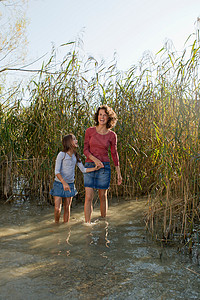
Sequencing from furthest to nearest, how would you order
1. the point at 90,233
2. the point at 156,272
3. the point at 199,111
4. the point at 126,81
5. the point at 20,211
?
the point at 126,81
the point at 20,211
the point at 90,233
the point at 199,111
the point at 156,272

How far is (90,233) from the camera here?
12.6 ft

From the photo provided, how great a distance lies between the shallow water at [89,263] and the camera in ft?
7.50

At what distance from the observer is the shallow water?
2.29 metres

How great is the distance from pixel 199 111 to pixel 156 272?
66.4 inches

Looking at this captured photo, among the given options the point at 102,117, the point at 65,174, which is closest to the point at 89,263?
the point at 65,174

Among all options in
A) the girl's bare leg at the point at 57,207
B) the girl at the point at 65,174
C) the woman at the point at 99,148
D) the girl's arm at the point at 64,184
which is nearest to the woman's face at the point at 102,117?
the woman at the point at 99,148

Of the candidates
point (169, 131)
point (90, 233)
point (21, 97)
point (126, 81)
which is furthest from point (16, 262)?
point (126, 81)

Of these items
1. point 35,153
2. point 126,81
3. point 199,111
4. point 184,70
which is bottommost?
point 35,153

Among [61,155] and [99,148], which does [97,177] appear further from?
[61,155]

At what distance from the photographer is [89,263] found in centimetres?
282

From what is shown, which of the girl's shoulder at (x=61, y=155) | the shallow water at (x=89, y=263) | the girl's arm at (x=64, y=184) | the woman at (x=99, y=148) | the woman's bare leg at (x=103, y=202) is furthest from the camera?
the woman's bare leg at (x=103, y=202)

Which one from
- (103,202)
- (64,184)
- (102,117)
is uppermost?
(102,117)

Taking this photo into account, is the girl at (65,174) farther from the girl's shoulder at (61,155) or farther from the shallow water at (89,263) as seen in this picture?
the shallow water at (89,263)

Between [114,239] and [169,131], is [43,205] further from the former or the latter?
[169,131]
